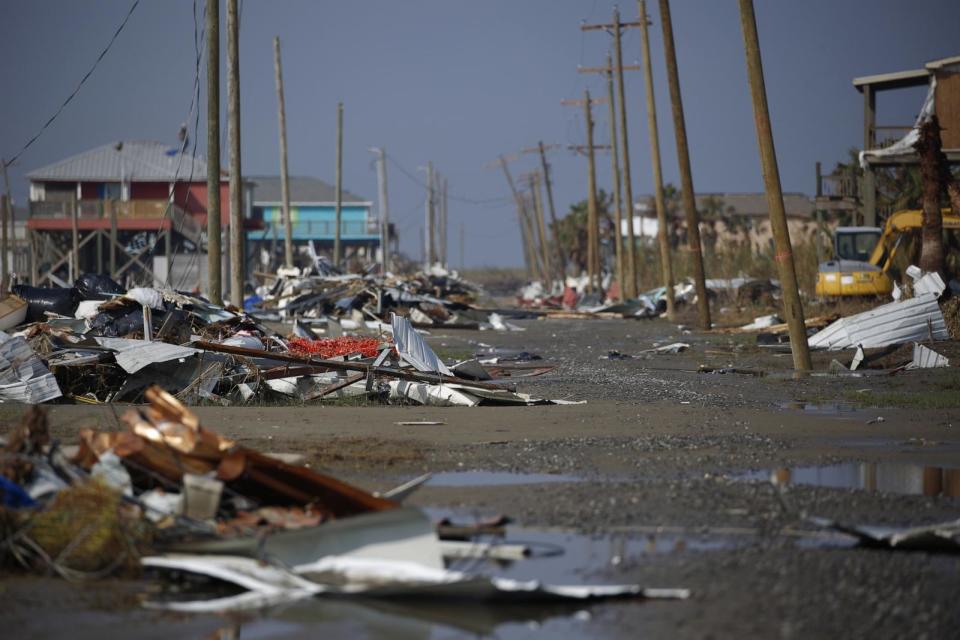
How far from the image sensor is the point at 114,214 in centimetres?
5134

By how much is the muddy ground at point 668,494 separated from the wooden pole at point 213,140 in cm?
1020

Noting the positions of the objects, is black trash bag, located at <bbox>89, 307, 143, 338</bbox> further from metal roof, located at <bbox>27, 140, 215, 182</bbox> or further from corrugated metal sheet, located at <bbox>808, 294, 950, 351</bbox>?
metal roof, located at <bbox>27, 140, 215, 182</bbox>

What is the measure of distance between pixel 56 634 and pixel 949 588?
3.91m

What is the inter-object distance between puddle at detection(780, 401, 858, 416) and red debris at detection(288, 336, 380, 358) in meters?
5.31

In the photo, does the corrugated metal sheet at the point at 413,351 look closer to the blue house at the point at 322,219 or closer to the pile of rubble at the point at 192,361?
the pile of rubble at the point at 192,361

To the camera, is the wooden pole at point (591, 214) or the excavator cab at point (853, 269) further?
the wooden pole at point (591, 214)

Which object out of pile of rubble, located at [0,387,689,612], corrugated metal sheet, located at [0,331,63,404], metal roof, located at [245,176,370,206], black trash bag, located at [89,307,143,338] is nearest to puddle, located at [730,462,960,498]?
pile of rubble, located at [0,387,689,612]

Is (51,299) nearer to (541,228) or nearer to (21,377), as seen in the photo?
(21,377)

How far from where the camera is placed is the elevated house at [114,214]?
5466 centimetres

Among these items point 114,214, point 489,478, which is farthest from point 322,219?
point 489,478

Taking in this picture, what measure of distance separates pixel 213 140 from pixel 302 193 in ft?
213

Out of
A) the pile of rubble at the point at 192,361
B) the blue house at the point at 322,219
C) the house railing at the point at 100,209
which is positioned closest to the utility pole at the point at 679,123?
the pile of rubble at the point at 192,361

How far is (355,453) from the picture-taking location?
9.41m

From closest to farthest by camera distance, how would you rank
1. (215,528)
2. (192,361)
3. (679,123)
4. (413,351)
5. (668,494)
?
1. (215,528)
2. (668,494)
3. (192,361)
4. (413,351)
5. (679,123)
